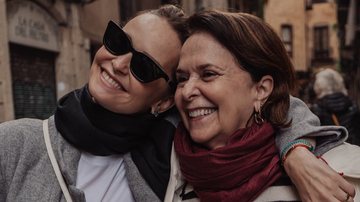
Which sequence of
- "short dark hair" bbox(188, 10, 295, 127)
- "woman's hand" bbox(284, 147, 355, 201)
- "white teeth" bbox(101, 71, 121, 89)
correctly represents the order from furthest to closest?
"white teeth" bbox(101, 71, 121, 89)
"short dark hair" bbox(188, 10, 295, 127)
"woman's hand" bbox(284, 147, 355, 201)

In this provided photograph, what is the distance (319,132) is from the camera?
1729mm

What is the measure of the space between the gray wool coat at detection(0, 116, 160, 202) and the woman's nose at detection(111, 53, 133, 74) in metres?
0.37

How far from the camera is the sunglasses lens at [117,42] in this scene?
6.22ft

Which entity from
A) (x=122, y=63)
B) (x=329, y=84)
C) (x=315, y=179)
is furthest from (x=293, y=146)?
(x=329, y=84)

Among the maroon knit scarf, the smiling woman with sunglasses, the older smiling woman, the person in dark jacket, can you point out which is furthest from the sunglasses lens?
the person in dark jacket

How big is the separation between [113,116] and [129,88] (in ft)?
0.45

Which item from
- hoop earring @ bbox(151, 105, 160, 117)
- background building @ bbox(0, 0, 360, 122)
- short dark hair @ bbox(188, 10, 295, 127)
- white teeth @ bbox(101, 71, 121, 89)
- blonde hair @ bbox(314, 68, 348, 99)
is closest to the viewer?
A: short dark hair @ bbox(188, 10, 295, 127)

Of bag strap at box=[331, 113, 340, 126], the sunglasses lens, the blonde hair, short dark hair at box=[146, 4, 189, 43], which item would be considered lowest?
bag strap at box=[331, 113, 340, 126]

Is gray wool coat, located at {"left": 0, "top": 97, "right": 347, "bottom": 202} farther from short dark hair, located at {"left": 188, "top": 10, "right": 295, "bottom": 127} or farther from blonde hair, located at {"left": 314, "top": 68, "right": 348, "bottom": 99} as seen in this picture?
blonde hair, located at {"left": 314, "top": 68, "right": 348, "bottom": 99}

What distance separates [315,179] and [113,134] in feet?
2.73

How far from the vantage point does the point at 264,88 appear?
6.03 feet

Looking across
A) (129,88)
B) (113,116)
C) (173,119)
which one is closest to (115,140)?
(113,116)

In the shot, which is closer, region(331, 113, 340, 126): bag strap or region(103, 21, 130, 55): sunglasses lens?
region(103, 21, 130, 55): sunglasses lens

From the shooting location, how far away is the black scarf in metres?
1.79
